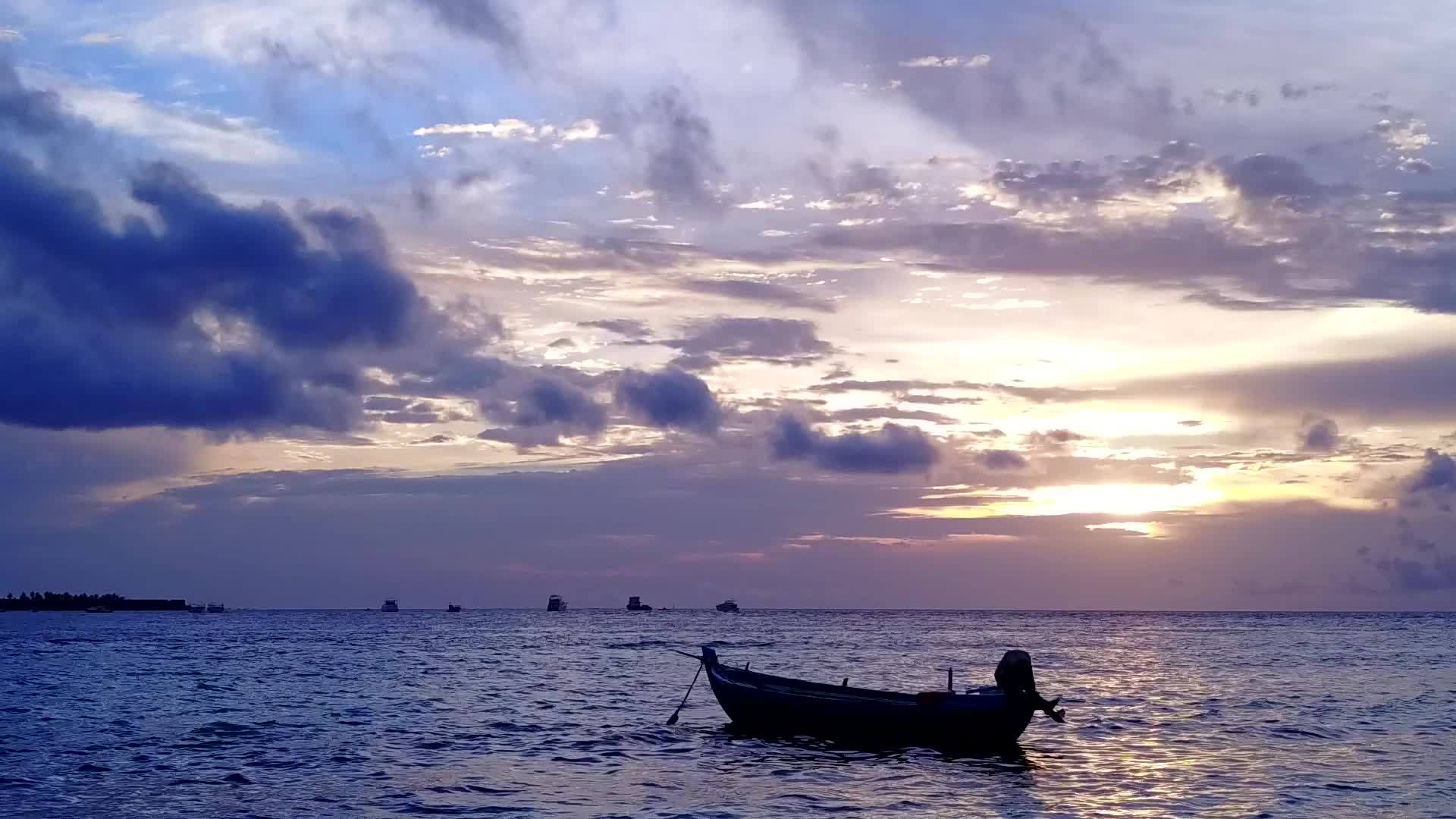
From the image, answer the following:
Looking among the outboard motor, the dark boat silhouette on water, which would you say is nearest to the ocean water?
the dark boat silhouette on water

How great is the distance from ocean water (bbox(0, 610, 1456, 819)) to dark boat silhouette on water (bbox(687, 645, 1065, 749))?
2.36 feet

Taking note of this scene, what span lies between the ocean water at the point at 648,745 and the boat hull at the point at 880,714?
0.73m

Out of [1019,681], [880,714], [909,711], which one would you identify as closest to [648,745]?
[880,714]

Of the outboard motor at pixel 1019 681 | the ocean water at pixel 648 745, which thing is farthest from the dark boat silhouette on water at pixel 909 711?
the ocean water at pixel 648 745

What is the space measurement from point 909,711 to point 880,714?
986 millimetres

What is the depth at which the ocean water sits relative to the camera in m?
30.4

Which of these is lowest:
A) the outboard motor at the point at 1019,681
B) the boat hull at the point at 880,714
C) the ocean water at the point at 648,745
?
the ocean water at the point at 648,745

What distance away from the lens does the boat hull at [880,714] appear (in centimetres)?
3866

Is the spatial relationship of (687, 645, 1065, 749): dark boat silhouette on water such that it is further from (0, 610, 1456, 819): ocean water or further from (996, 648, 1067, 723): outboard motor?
(0, 610, 1456, 819): ocean water

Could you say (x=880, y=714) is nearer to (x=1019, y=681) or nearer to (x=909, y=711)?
(x=909, y=711)

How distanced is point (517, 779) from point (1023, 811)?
13332 millimetres

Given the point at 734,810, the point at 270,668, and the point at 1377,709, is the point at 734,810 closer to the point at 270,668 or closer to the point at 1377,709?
the point at 1377,709

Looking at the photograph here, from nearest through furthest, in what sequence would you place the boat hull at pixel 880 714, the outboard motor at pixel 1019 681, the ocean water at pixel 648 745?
1. the ocean water at pixel 648 745
2. the outboard motor at pixel 1019 681
3. the boat hull at pixel 880 714

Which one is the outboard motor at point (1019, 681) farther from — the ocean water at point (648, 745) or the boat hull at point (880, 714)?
the ocean water at point (648, 745)
